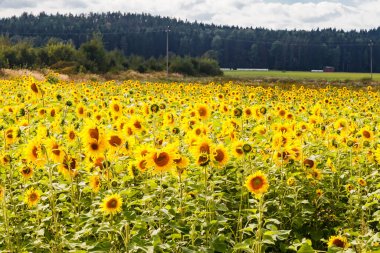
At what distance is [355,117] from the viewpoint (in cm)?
917

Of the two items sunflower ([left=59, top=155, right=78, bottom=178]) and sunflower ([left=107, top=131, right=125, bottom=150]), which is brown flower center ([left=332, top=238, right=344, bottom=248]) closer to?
sunflower ([left=107, top=131, right=125, bottom=150])

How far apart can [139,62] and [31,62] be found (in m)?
12.0

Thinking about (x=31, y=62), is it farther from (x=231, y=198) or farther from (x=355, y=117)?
(x=231, y=198)

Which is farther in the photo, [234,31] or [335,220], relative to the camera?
[234,31]

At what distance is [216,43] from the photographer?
130 meters

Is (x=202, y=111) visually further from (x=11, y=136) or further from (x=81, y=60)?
(x=81, y=60)

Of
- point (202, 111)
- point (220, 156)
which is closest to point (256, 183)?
point (220, 156)

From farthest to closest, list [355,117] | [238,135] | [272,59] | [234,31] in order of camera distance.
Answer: [234,31]
[272,59]
[355,117]
[238,135]

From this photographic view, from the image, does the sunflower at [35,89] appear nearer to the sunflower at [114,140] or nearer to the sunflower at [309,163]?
the sunflower at [114,140]

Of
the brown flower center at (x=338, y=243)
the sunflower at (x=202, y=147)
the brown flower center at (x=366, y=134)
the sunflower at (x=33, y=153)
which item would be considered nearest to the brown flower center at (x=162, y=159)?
the sunflower at (x=202, y=147)

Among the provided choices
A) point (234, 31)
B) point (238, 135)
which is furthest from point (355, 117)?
point (234, 31)

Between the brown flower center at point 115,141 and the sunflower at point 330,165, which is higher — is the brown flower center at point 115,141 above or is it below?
above

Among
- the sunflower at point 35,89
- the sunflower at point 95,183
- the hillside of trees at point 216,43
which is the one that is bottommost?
the sunflower at point 95,183

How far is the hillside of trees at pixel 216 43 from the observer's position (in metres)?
118
